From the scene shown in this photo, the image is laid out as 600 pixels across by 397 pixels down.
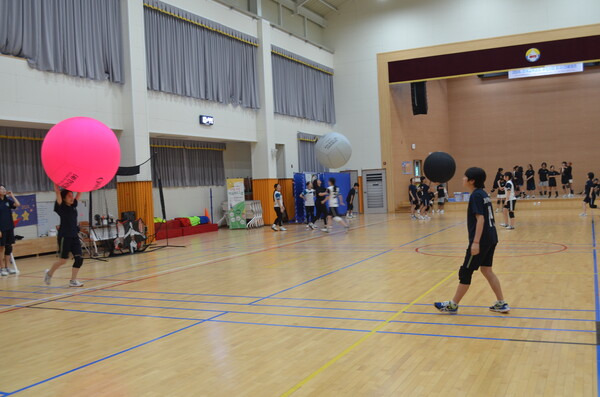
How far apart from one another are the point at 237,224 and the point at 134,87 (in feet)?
24.2

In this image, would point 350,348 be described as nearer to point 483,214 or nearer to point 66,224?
point 483,214

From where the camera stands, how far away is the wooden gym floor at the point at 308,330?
411 cm

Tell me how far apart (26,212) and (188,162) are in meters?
7.17

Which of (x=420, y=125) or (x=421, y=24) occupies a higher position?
(x=421, y=24)

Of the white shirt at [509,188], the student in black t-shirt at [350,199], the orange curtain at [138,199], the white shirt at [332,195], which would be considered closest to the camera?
the white shirt at [509,188]

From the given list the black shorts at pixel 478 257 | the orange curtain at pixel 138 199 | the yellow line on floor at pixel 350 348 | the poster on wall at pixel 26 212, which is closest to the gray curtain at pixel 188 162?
the orange curtain at pixel 138 199

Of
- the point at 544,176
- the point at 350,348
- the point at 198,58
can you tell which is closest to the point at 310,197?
the point at 198,58

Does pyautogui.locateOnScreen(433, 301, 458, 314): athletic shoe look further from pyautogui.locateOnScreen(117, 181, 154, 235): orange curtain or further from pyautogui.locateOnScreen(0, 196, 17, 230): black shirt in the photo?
pyautogui.locateOnScreen(117, 181, 154, 235): orange curtain

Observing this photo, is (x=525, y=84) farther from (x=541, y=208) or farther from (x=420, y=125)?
(x=541, y=208)

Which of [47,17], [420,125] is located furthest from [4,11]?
[420,125]

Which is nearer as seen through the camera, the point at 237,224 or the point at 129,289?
the point at 129,289

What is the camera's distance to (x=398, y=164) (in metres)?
26.9

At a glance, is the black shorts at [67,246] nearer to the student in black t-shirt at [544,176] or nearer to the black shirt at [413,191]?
the black shirt at [413,191]

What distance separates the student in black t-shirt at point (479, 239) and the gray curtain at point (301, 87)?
58.9 ft
